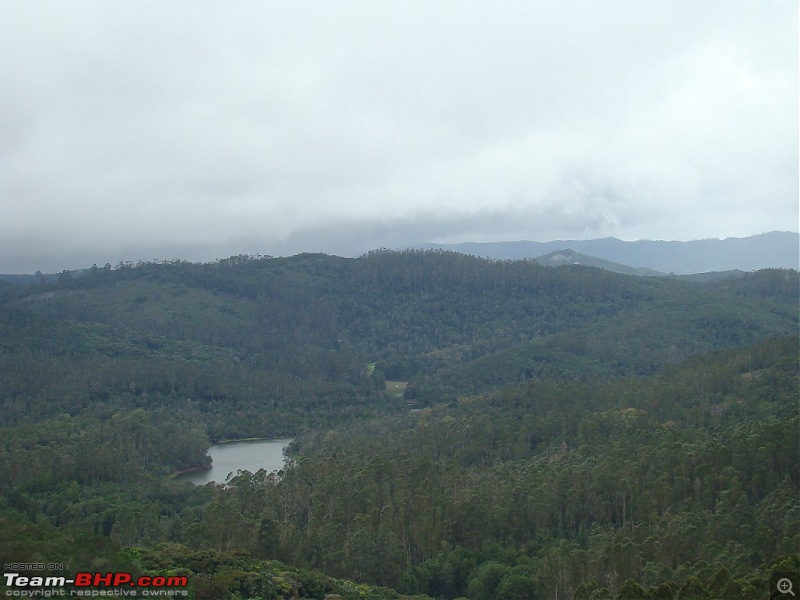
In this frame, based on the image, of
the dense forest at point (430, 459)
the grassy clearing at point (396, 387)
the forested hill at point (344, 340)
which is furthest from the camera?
the grassy clearing at point (396, 387)

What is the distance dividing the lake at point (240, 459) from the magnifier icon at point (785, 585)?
6162cm

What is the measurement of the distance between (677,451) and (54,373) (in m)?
95.7

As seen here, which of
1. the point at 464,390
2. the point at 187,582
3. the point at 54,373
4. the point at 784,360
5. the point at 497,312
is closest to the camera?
the point at 187,582

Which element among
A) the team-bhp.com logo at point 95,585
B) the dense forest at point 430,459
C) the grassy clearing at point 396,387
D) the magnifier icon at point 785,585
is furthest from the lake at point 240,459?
the magnifier icon at point 785,585

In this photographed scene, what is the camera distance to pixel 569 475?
5656cm

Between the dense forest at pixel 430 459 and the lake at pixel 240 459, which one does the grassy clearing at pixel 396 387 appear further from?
the lake at pixel 240 459

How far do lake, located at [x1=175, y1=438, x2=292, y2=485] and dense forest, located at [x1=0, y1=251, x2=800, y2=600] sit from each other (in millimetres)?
2625

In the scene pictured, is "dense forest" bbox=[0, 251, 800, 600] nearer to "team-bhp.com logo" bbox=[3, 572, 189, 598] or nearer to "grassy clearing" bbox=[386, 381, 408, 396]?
"team-bhp.com logo" bbox=[3, 572, 189, 598]

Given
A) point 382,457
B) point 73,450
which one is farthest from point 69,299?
point 382,457

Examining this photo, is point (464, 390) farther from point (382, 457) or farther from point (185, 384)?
point (382, 457)

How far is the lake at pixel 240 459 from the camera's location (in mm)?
86944

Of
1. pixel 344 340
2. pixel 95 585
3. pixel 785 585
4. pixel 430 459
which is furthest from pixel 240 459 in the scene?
pixel 344 340

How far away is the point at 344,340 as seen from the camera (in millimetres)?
184625

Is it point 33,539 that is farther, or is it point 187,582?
point 33,539
